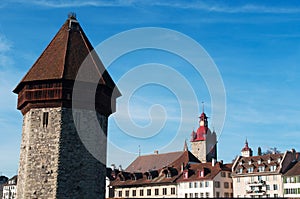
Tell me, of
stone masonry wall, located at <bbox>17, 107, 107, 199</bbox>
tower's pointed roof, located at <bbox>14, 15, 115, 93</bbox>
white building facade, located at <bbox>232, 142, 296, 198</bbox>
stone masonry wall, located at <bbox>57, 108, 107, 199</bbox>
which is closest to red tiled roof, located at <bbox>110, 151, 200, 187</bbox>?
white building facade, located at <bbox>232, 142, 296, 198</bbox>

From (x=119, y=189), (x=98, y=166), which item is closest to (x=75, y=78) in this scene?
(x=98, y=166)

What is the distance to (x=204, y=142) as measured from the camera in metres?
68.9

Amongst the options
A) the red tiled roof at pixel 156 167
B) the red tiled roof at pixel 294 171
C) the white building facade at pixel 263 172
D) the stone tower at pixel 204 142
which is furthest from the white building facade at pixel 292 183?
the stone tower at pixel 204 142

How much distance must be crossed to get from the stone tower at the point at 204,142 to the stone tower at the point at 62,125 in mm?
45196

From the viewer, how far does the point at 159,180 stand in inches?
1875

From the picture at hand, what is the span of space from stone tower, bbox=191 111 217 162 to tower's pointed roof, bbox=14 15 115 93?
4510cm

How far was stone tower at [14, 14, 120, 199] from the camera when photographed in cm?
2203

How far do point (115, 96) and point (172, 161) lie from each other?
2830 centimetres

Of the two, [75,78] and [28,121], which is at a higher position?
[75,78]

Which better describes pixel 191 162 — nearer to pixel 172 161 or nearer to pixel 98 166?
pixel 172 161

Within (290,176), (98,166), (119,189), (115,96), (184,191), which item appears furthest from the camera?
(119,189)

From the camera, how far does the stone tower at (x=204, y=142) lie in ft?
226

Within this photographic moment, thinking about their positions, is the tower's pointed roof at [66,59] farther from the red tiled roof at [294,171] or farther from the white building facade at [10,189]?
the white building facade at [10,189]

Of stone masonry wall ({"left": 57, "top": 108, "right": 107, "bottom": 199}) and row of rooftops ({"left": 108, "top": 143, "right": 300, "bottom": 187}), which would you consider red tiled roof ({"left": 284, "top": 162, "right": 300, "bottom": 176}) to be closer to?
row of rooftops ({"left": 108, "top": 143, "right": 300, "bottom": 187})
